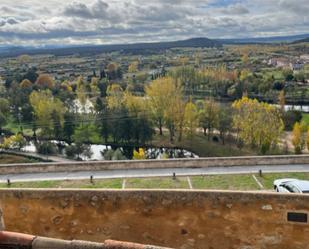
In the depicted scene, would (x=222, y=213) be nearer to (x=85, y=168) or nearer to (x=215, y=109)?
(x=85, y=168)

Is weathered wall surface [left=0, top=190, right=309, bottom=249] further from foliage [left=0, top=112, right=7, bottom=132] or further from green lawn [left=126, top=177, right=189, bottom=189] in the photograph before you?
foliage [left=0, top=112, right=7, bottom=132]

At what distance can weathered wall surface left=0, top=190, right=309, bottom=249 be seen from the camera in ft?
30.4

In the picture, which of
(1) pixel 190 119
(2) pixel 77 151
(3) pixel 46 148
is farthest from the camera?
(1) pixel 190 119

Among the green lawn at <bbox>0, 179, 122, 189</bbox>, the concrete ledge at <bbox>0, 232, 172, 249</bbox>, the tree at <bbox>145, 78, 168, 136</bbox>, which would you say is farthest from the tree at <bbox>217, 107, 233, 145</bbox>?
the concrete ledge at <bbox>0, 232, 172, 249</bbox>

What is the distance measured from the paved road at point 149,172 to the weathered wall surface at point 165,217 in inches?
255

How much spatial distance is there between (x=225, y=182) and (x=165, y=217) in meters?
6.47

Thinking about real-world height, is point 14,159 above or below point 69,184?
below

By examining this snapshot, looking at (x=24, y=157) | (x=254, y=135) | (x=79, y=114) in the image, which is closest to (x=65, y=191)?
(x=254, y=135)

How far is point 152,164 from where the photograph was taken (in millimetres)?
17516

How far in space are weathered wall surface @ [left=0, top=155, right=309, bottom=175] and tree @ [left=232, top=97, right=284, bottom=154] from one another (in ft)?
90.3

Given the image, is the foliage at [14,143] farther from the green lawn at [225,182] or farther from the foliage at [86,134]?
the green lawn at [225,182]

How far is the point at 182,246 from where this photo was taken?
9.67 m

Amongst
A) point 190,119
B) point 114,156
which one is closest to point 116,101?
point 190,119

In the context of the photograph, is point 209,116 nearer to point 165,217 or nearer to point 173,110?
point 173,110
